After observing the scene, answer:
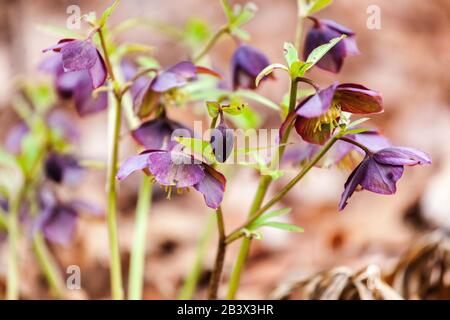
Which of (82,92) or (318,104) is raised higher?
(82,92)

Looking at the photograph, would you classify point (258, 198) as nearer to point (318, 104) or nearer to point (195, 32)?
point (318, 104)

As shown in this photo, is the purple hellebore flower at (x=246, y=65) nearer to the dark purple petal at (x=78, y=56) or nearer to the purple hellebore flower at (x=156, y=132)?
the purple hellebore flower at (x=156, y=132)

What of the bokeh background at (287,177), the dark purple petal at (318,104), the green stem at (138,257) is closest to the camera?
the dark purple petal at (318,104)

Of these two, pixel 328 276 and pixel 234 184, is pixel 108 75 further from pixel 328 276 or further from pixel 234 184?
pixel 234 184

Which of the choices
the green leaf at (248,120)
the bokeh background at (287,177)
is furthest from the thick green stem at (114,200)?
the bokeh background at (287,177)

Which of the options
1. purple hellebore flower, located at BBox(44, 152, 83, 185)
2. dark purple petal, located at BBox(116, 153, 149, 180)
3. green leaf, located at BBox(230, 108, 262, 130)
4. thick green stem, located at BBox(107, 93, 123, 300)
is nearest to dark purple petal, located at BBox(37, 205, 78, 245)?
purple hellebore flower, located at BBox(44, 152, 83, 185)

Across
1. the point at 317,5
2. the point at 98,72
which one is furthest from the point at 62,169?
the point at 317,5

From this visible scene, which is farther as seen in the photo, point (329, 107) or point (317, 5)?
point (317, 5)
